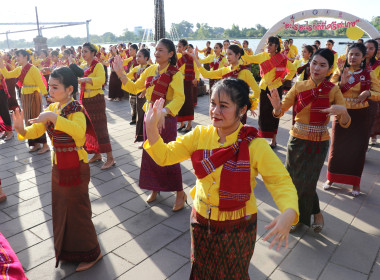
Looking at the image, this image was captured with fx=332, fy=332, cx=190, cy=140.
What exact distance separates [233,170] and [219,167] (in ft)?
0.27

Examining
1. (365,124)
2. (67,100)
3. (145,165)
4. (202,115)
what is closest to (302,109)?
(365,124)

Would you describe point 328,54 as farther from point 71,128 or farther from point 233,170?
point 71,128

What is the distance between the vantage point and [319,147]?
3168 millimetres

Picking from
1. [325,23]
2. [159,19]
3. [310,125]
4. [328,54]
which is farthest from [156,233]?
[325,23]

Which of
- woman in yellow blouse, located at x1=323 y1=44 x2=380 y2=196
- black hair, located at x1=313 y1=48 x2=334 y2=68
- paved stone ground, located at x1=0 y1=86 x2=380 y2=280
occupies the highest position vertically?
black hair, located at x1=313 y1=48 x2=334 y2=68

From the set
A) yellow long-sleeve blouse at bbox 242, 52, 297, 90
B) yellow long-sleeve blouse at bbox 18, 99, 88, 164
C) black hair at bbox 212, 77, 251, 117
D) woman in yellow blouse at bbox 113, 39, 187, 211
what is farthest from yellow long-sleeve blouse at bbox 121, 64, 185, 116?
yellow long-sleeve blouse at bbox 242, 52, 297, 90

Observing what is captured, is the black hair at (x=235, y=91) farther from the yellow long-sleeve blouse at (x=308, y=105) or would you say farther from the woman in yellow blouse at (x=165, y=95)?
the woman in yellow blouse at (x=165, y=95)

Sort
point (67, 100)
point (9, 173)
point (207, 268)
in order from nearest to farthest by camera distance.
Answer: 1. point (207, 268)
2. point (67, 100)
3. point (9, 173)

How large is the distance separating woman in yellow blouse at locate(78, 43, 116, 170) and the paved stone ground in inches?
15.0

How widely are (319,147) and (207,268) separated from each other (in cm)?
178

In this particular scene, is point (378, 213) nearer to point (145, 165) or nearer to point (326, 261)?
point (326, 261)

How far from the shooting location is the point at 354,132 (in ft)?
13.8

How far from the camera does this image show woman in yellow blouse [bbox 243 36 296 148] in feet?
18.9

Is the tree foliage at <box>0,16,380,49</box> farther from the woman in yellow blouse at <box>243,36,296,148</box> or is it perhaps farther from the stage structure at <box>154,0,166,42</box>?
the woman in yellow blouse at <box>243,36,296,148</box>
